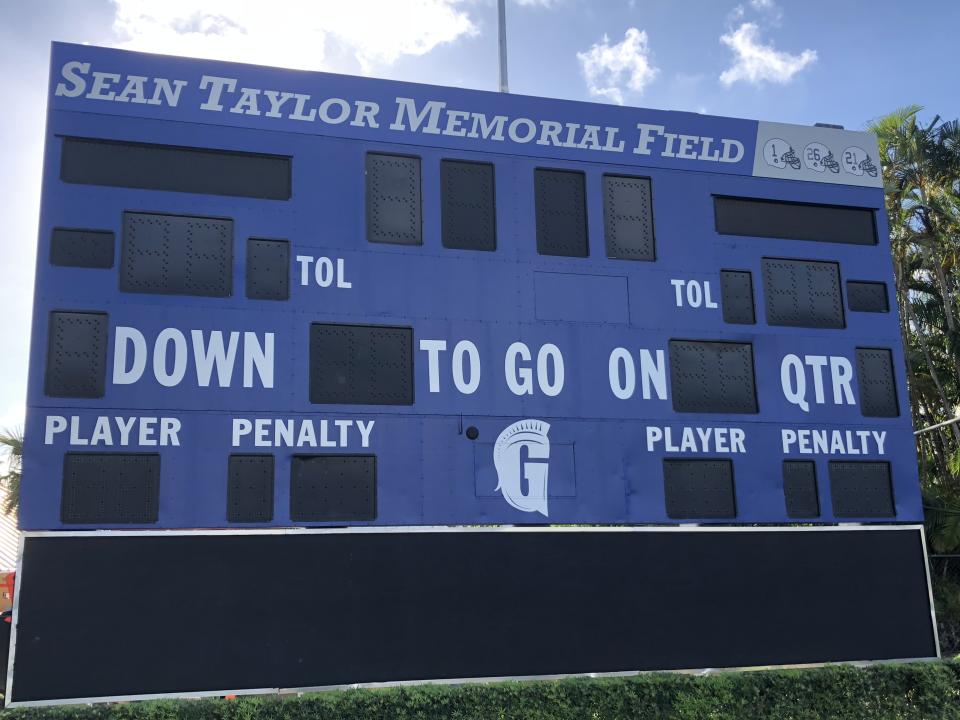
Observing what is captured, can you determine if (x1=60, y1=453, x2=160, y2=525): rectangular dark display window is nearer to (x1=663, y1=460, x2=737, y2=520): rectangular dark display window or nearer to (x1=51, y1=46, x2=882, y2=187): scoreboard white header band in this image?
(x1=51, y1=46, x2=882, y2=187): scoreboard white header band

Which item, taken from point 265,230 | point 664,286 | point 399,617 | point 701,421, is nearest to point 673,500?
point 701,421

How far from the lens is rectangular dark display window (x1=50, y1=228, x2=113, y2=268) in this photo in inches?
361

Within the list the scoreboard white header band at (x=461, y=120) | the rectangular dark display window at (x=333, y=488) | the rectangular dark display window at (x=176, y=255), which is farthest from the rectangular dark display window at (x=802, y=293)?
the rectangular dark display window at (x=176, y=255)

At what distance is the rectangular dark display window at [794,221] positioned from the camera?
11203mm

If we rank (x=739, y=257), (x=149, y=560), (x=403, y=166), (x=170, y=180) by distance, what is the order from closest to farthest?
(x=149, y=560) → (x=170, y=180) → (x=403, y=166) → (x=739, y=257)

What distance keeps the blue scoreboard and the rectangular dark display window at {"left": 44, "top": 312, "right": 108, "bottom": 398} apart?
0.06 feet

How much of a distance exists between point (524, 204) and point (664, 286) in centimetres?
165

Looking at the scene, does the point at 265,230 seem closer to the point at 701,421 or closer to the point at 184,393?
the point at 184,393

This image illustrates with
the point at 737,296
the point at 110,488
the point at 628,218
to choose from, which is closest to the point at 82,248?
the point at 110,488

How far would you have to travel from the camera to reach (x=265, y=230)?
9.71 meters

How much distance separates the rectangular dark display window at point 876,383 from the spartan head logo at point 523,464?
3569mm

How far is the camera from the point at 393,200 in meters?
10.2

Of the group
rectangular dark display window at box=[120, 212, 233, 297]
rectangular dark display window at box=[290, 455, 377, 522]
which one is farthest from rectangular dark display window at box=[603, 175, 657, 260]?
rectangular dark display window at box=[120, 212, 233, 297]

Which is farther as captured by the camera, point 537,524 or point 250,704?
point 537,524
